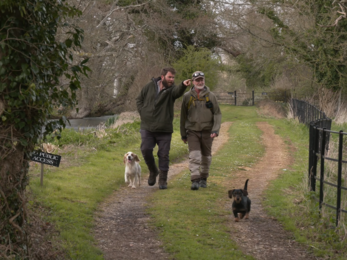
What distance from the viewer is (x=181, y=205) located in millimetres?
8398

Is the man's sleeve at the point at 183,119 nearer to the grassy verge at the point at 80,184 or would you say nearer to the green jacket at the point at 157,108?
the green jacket at the point at 157,108

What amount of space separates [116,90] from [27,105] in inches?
1273

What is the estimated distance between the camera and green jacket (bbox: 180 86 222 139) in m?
9.38

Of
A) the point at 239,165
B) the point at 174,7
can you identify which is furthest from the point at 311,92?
the point at 239,165

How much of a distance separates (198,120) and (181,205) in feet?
6.26

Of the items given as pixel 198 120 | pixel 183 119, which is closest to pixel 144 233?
pixel 198 120

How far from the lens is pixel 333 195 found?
8.72 meters

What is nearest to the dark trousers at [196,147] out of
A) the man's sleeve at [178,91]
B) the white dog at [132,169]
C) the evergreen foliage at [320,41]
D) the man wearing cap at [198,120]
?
the man wearing cap at [198,120]

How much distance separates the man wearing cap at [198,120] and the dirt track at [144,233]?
1.20 meters

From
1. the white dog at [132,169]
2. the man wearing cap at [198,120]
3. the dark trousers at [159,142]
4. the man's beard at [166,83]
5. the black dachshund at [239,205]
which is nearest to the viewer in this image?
the black dachshund at [239,205]

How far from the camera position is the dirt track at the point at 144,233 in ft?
20.2

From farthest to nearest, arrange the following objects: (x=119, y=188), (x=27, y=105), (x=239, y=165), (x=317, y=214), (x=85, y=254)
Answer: (x=239, y=165) < (x=119, y=188) < (x=317, y=214) < (x=85, y=254) < (x=27, y=105)

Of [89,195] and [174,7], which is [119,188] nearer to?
[89,195]

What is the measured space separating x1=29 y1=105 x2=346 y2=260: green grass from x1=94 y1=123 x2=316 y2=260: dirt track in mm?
149
